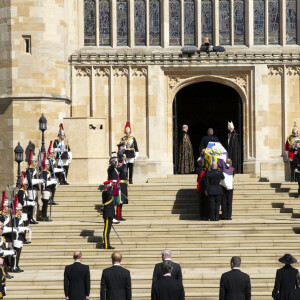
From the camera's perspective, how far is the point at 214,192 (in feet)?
78.9

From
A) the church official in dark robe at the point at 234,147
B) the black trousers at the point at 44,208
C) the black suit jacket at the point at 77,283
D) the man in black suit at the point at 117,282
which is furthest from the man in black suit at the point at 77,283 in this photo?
the church official in dark robe at the point at 234,147

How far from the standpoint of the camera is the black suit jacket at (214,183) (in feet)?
79.2

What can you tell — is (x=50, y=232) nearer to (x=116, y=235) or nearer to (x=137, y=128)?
(x=116, y=235)

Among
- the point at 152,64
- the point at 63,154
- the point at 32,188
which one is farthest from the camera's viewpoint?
the point at 152,64

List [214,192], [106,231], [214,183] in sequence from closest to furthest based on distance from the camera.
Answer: [106,231] < [214,192] < [214,183]

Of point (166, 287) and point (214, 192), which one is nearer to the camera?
point (166, 287)

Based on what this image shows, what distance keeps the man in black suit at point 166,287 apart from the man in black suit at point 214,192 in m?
10.7

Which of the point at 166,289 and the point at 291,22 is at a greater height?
the point at 291,22

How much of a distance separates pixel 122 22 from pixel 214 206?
10.1 metres

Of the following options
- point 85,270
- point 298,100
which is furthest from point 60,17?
point 85,270

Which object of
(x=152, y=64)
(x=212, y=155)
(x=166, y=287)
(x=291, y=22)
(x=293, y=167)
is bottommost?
(x=166, y=287)

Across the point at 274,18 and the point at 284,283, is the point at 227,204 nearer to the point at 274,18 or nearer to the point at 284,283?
the point at 284,283

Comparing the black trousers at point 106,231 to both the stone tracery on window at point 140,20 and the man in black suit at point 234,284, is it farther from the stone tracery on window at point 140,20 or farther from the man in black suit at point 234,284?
the stone tracery on window at point 140,20

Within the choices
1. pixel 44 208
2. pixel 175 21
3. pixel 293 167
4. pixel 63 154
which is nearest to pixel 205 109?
pixel 175 21
